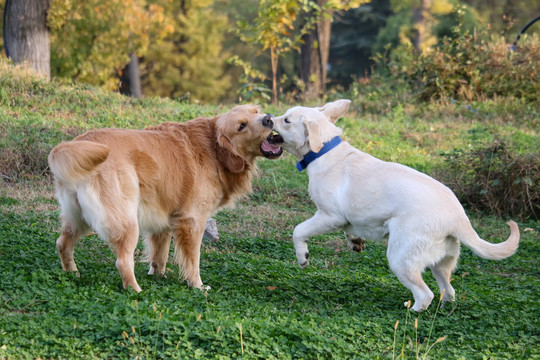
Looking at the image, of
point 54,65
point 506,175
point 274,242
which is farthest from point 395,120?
point 54,65

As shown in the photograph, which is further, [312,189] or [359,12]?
[359,12]

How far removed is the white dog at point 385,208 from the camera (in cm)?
498

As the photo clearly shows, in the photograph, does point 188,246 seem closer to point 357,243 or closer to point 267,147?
point 267,147

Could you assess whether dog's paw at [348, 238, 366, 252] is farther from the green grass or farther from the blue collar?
the blue collar

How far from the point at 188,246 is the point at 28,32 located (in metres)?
10.9

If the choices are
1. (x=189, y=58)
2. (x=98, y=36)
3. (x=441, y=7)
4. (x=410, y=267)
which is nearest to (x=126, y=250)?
(x=410, y=267)

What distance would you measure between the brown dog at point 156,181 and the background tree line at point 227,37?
8.94 meters

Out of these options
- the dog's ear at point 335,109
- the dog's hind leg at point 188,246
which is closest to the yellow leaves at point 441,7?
the dog's ear at point 335,109

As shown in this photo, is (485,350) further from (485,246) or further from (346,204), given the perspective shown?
(346,204)

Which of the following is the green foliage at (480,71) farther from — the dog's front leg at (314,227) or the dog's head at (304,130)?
the dog's front leg at (314,227)

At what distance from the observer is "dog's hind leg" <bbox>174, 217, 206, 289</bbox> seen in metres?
5.59

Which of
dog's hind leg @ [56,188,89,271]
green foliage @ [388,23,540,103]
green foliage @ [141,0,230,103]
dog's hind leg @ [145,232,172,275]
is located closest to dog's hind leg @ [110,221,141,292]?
dog's hind leg @ [56,188,89,271]

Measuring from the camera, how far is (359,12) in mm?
38281

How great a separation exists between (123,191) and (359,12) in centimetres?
3553
